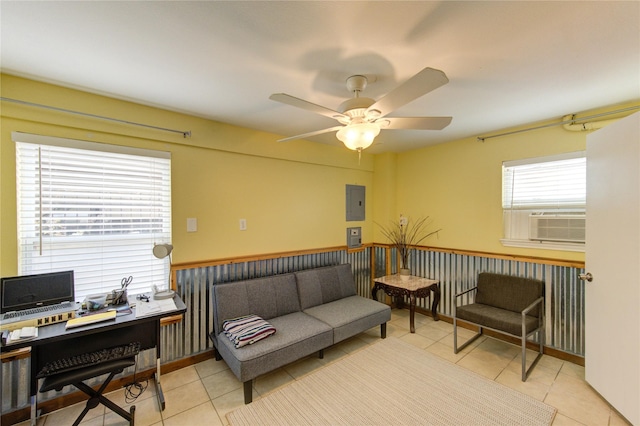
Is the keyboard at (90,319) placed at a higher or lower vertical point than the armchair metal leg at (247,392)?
higher

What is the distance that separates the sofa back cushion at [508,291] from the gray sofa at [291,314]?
3.77ft

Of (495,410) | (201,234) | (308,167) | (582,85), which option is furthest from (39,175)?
(582,85)

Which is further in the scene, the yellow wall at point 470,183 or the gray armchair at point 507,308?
the yellow wall at point 470,183

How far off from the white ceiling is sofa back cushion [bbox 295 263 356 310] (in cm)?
197

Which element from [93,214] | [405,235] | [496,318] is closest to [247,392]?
[93,214]

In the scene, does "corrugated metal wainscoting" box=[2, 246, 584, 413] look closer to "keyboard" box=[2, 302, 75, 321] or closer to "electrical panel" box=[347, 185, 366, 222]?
"keyboard" box=[2, 302, 75, 321]

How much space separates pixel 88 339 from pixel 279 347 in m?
1.45

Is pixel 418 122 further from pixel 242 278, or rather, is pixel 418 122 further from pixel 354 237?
pixel 354 237

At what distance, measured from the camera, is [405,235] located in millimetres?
4105

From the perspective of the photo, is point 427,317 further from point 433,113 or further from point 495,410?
point 433,113

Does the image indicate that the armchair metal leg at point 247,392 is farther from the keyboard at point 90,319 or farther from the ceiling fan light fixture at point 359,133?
Result: the ceiling fan light fixture at point 359,133

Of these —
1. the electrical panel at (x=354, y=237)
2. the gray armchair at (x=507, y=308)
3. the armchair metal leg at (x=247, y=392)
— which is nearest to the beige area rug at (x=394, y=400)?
the armchair metal leg at (x=247, y=392)

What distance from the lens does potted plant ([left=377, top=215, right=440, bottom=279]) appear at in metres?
3.88

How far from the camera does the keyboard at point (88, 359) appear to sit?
1.69m
